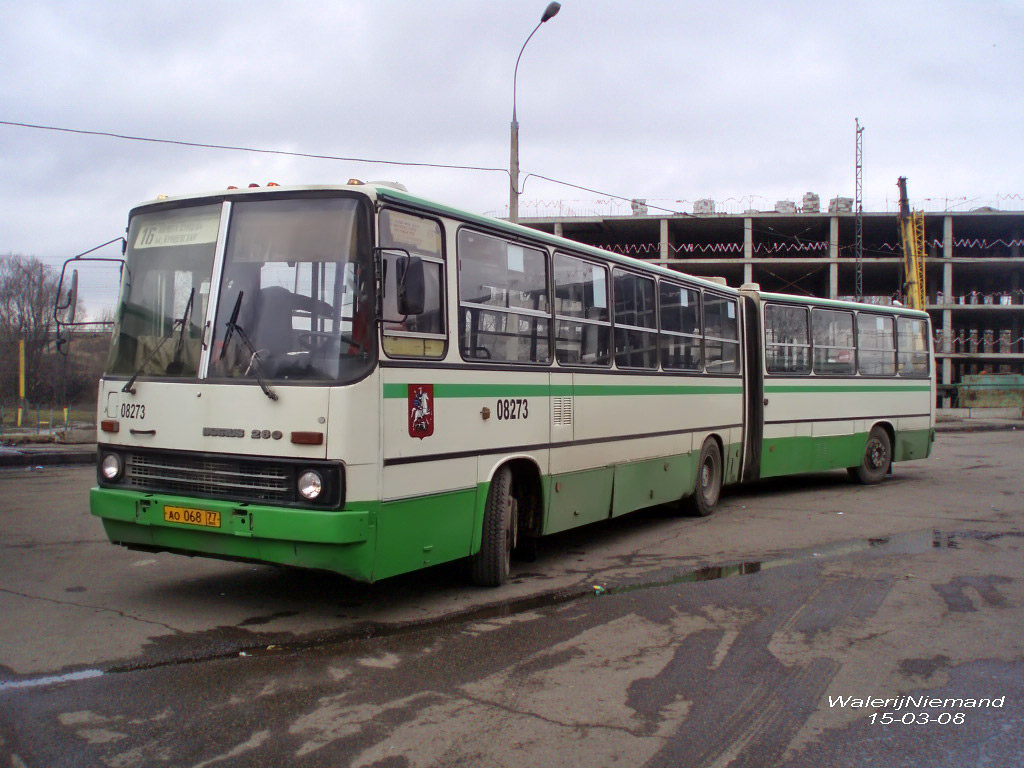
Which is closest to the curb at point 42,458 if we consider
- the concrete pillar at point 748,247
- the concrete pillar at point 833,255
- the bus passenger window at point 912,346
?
the bus passenger window at point 912,346

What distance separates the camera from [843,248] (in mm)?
65375

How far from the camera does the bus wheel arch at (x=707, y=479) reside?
37.8 ft

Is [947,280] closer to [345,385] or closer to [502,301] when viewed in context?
[502,301]

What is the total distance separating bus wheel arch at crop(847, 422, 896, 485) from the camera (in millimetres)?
15305

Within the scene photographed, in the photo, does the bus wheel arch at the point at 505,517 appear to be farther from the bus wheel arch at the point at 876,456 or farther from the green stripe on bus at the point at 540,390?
the bus wheel arch at the point at 876,456

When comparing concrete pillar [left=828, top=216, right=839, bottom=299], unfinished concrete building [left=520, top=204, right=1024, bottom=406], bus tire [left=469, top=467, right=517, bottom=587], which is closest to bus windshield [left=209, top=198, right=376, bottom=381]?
bus tire [left=469, top=467, right=517, bottom=587]

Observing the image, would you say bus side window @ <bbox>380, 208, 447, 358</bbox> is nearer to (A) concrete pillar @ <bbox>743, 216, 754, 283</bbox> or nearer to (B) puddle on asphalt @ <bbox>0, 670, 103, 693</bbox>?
(B) puddle on asphalt @ <bbox>0, 670, 103, 693</bbox>

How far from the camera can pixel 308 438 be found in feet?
18.7

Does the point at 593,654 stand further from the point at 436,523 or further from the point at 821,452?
the point at 821,452

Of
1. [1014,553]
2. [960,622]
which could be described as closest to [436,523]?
[960,622]

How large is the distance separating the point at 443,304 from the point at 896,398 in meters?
11.8

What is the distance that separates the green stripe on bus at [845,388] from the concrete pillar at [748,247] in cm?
4981

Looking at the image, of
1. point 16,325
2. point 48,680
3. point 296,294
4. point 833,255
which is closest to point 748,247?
point 833,255

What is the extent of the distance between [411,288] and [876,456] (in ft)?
39.6
